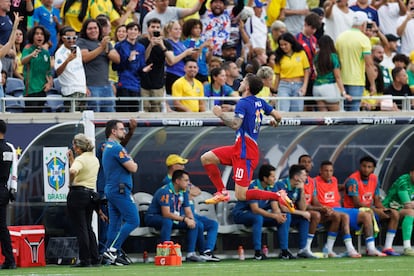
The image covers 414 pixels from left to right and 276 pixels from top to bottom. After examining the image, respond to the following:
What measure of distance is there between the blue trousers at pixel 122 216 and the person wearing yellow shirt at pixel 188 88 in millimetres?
2301

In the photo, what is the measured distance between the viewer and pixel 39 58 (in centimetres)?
1786

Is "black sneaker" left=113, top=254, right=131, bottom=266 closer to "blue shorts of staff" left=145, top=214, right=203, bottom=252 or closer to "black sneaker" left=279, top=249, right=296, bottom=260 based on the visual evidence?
"blue shorts of staff" left=145, top=214, right=203, bottom=252

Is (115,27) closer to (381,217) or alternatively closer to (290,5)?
(290,5)

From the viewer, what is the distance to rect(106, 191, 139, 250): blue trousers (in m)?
17.0

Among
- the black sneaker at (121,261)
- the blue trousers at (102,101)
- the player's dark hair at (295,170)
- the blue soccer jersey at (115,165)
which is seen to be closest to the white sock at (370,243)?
the player's dark hair at (295,170)

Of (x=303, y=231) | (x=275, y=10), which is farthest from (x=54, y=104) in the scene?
(x=275, y=10)

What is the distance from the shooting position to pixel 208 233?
717 inches

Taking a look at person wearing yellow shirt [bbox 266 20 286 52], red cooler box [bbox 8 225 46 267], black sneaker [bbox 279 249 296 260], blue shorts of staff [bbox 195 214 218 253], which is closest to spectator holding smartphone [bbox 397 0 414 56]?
person wearing yellow shirt [bbox 266 20 286 52]

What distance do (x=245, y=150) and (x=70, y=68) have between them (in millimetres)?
3388

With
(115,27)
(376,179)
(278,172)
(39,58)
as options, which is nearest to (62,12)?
(115,27)

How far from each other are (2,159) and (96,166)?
127 cm

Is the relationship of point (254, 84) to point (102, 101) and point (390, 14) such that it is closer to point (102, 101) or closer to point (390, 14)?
point (102, 101)

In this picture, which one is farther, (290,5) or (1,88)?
(290,5)

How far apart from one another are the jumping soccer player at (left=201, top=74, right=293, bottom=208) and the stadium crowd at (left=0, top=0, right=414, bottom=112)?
2.71 feet
